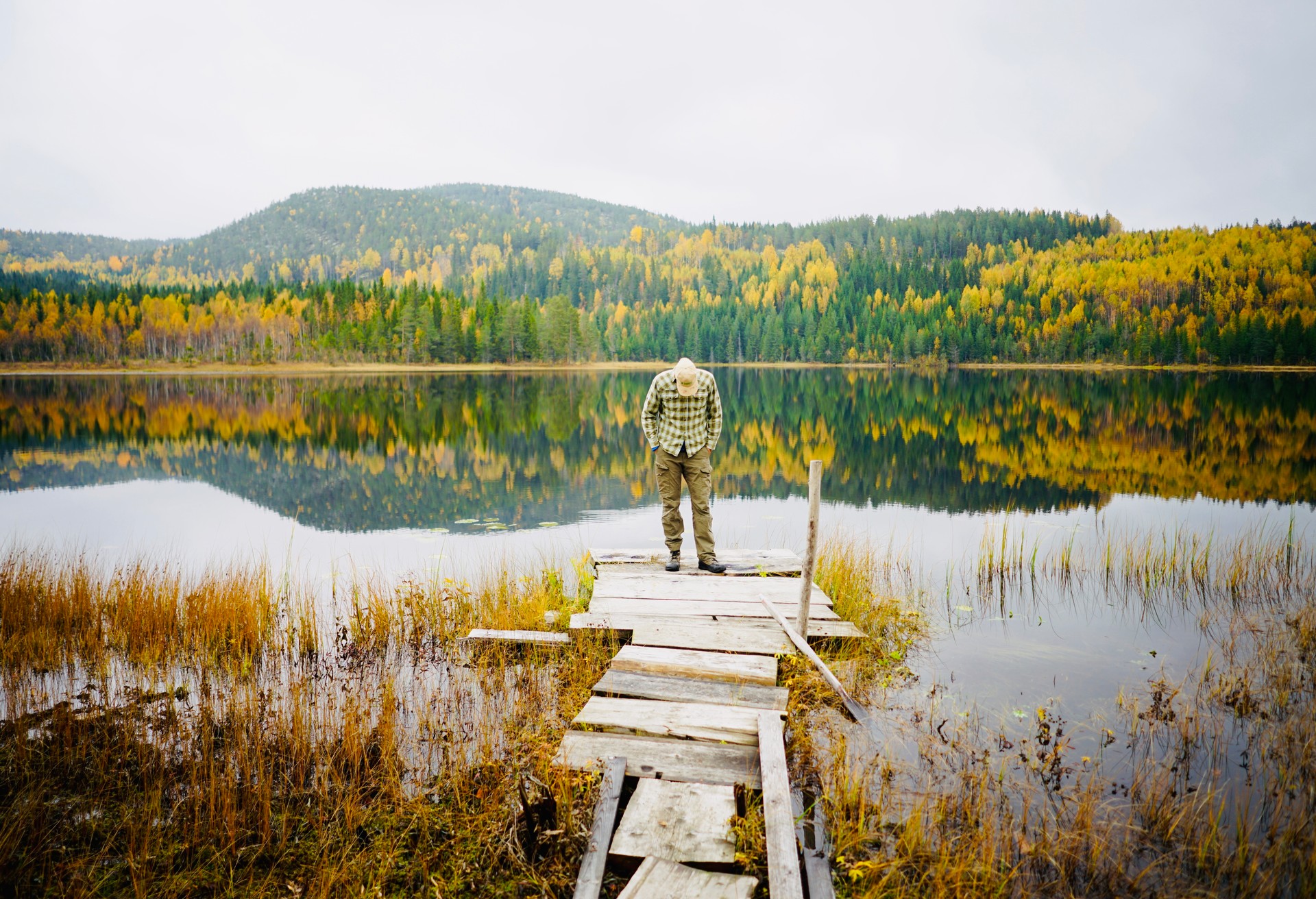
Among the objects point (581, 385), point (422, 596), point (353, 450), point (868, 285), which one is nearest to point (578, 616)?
point (422, 596)

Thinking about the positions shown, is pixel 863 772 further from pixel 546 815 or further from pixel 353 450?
pixel 353 450

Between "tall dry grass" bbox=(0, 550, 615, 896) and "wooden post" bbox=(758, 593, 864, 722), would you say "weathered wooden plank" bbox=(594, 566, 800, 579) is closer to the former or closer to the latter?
"tall dry grass" bbox=(0, 550, 615, 896)

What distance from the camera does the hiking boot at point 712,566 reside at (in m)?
9.18

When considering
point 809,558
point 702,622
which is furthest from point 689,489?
point 809,558

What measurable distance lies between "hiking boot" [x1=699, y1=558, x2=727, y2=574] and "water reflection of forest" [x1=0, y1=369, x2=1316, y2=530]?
6.65 metres

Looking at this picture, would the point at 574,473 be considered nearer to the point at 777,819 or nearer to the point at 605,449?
the point at 605,449

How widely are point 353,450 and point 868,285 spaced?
142 meters

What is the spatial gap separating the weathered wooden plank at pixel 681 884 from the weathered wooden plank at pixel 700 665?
2.43m

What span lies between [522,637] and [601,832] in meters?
3.52

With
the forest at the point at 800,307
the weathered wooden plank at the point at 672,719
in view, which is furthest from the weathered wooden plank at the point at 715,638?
the forest at the point at 800,307

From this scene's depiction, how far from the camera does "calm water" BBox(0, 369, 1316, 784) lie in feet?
28.8

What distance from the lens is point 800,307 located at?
458ft

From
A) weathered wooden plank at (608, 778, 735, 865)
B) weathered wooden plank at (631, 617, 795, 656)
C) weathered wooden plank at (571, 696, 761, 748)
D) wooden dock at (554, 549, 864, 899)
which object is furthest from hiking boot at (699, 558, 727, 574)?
weathered wooden plank at (608, 778, 735, 865)

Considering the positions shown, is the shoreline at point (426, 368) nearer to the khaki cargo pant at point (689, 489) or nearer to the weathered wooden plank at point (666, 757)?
the khaki cargo pant at point (689, 489)
